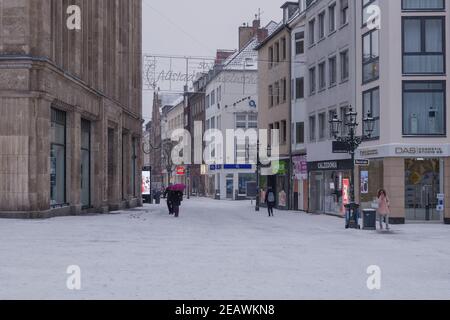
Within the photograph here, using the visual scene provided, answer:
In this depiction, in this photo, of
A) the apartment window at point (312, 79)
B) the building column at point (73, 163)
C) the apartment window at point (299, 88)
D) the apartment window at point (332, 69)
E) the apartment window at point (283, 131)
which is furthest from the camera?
the apartment window at point (283, 131)

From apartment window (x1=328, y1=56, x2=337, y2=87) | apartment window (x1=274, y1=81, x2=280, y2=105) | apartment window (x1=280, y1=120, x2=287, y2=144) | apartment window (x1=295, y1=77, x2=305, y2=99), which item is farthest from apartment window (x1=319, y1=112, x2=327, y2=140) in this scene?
apartment window (x1=274, y1=81, x2=280, y2=105)

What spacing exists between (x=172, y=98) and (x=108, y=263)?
133 meters

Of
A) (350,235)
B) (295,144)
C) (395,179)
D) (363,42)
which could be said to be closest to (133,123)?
(295,144)

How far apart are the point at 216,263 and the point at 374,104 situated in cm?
2032

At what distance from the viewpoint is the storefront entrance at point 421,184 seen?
31.1 metres

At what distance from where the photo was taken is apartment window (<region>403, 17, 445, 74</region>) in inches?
1211

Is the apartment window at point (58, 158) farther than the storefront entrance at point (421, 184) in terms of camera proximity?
No

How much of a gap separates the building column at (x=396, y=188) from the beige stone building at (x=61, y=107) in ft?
46.3

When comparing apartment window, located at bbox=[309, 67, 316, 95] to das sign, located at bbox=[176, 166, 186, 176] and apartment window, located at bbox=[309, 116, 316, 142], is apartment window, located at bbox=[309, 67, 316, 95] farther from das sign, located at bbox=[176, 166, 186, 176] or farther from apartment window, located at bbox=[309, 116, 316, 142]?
das sign, located at bbox=[176, 166, 186, 176]

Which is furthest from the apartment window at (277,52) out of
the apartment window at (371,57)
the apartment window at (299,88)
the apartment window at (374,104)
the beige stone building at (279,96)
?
the apartment window at (374,104)

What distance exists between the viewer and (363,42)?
34156 millimetres

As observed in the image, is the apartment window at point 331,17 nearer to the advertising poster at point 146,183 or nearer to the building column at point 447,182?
the building column at point 447,182

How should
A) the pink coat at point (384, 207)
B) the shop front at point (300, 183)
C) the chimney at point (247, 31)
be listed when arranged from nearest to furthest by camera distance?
the pink coat at point (384, 207), the shop front at point (300, 183), the chimney at point (247, 31)

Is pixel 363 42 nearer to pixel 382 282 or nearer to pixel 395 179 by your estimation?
pixel 395 179
